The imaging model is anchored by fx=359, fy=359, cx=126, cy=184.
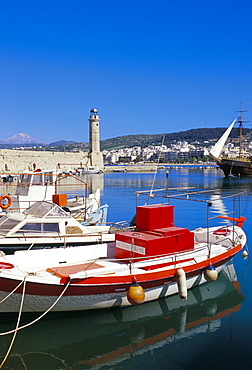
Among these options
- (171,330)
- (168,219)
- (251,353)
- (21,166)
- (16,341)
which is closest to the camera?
(251,353)

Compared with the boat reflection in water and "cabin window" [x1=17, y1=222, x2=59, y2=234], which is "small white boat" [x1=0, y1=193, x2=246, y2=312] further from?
"cabin window" [x1=17, y1=222, x2=59, y2=234]

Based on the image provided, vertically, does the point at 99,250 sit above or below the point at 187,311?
above

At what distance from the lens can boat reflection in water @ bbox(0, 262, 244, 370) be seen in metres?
5.96

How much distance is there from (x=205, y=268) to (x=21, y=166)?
65.5 metres

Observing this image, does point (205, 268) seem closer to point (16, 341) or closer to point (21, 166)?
point (16, 341)

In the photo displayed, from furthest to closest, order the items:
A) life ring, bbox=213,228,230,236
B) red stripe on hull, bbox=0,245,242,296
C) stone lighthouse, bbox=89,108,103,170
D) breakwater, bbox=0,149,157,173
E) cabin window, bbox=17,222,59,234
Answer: stone lighthouse, bbox=89,108,103,170 → breakwater, bbox=0,149,157,173 → life ring, bbox=213,228,230,236 → cabin window, bbox=17,222,59,234 → red stripe on hull, bbox=0,245,242,296

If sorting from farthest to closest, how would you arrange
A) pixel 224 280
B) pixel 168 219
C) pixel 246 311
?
pixel 224 280
pixel 168 219
pixel 246 311

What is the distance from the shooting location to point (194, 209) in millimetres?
22516

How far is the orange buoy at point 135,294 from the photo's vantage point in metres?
6.81

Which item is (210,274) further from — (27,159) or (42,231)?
(27,159)

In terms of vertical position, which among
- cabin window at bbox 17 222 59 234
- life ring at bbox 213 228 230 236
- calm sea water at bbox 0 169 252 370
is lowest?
calm sea water at bbox 0 169 252 370

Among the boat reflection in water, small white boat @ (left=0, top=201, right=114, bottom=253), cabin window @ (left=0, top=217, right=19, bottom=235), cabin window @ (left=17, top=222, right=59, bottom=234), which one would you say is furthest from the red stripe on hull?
cabin window @ (left=0, top=217, right=19, bottom=235)

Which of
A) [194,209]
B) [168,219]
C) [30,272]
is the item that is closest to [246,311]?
[168,219]

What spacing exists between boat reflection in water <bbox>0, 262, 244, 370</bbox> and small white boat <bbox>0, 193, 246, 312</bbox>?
0.97 feet
